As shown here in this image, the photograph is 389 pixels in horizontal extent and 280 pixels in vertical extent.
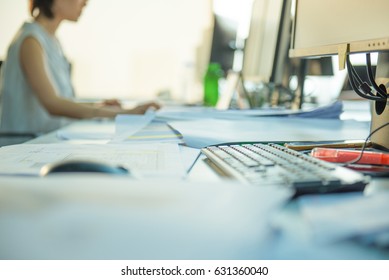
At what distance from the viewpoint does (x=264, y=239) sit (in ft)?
0.99

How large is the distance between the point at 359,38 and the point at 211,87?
149 cm

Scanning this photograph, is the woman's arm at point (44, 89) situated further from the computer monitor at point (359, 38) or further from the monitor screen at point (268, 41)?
the computer monitor at point (359, 38)

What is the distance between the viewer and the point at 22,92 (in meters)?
1.67

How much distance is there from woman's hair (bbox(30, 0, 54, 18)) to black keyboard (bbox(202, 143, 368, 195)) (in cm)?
142

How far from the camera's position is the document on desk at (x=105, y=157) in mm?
552

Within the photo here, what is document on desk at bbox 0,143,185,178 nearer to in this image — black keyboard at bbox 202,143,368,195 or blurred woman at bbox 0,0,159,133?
black keyboard at bbox 202,143,368,195

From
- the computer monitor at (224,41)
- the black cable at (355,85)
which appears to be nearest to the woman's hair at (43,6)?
the computer monitor at (224,41)

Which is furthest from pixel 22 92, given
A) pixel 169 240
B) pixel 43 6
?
pixel 169 240

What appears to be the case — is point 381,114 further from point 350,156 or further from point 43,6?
point 43,6

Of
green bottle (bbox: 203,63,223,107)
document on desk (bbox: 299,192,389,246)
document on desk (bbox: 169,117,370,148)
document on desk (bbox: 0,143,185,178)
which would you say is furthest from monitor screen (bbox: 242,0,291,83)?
document on desk (bbox: 299,192,389,246)

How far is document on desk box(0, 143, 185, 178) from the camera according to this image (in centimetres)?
55

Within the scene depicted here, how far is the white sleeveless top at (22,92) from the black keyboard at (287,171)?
1.27m

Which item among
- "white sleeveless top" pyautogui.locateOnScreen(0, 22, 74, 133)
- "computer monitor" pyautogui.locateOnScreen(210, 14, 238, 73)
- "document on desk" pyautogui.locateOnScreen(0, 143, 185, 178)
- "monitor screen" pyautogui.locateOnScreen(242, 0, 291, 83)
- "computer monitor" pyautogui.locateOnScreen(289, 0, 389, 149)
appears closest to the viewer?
"document on desk" pyautogui.locateOnScreen(0, 143, 185, 178)

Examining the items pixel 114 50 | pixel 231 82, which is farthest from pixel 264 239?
pixel 114 50
